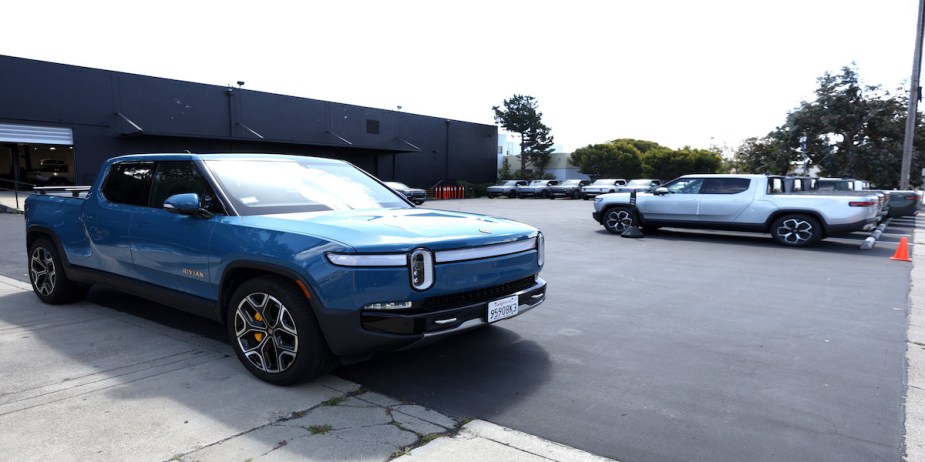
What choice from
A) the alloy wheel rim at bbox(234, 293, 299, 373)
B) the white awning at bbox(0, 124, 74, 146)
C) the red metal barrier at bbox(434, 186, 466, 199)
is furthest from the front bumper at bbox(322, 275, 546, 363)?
the red metal barrier at bbox(434, 186, 466, 199)

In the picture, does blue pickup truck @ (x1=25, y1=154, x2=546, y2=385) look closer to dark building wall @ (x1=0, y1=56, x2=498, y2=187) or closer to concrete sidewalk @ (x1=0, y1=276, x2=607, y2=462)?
concrete sidewalk @ (x1=0, y1=276, x2=607, y2=462)

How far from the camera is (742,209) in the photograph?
489 inches

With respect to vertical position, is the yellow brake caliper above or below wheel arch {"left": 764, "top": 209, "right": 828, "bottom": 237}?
below

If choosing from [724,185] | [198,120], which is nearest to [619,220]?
[724,185]

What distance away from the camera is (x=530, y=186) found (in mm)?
39312

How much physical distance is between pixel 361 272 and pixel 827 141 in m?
39.8

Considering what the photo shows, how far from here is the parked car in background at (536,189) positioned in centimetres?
3897

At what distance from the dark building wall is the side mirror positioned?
75.4ft

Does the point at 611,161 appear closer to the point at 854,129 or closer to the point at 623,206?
the point at 854,129

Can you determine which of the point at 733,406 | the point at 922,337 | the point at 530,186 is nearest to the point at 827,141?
the point at 530,186

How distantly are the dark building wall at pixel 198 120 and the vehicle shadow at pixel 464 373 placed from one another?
23.9 meters

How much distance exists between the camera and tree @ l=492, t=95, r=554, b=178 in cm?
5319

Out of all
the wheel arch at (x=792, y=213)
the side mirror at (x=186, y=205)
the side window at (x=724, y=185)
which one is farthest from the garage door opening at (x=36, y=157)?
the wheel arch at (x=792, y=213)

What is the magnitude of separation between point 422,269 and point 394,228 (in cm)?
44
